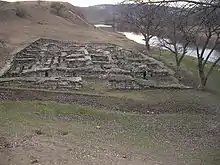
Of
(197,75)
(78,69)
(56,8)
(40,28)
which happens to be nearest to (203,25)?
(78,69)

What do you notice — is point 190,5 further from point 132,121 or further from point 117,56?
point 117,56

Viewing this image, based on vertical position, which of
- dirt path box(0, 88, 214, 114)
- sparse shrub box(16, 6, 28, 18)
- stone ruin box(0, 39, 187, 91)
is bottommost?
dirt path box(0, 88, 214, 114)

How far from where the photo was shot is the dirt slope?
42.2 metres

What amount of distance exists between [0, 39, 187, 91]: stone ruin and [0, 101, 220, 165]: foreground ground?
4391mm

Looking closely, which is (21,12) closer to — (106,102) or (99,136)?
(106,102)

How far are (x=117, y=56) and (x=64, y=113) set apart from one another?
52.4 feet

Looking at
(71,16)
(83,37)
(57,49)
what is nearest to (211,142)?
(57,49)

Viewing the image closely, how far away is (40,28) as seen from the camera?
5009 cm

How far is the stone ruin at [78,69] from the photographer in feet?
75.5

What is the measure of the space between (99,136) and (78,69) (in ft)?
39.5

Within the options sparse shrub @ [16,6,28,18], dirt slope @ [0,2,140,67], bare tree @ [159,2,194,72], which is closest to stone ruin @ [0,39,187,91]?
bare tree @ [159,2,194,72]

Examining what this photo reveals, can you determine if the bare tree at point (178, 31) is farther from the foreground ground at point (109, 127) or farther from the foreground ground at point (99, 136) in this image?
the foreground ground at point (99, 136)

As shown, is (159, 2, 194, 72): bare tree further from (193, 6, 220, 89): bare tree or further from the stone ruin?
the stone ruin

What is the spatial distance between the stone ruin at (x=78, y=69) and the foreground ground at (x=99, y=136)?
4391 mm
